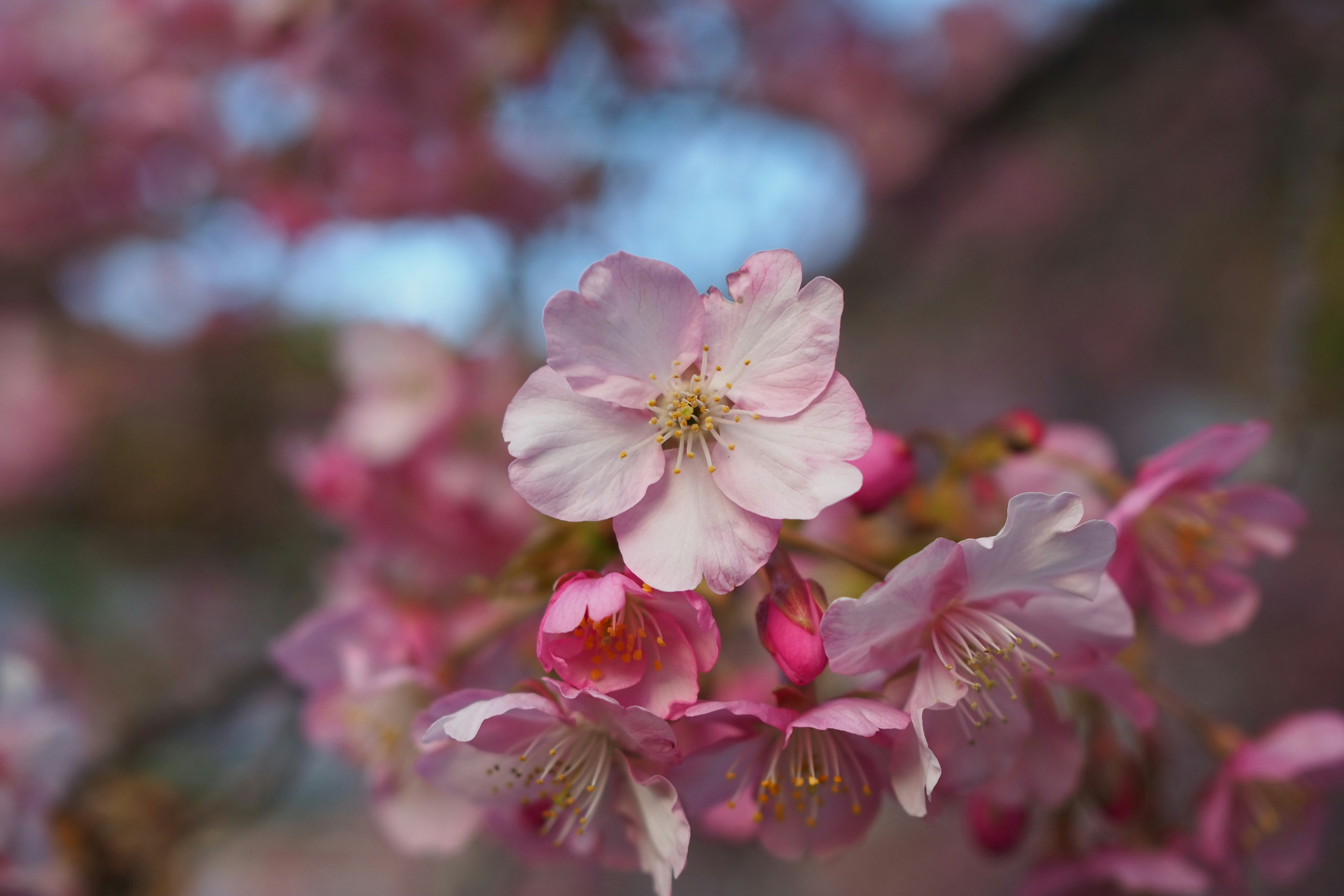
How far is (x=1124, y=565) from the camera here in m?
0.86

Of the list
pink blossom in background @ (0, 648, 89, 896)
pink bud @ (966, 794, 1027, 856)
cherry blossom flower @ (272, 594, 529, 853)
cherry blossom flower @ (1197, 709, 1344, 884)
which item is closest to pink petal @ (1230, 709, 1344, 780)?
cherry blossom flower @ (1197, 709, 1344, 884)

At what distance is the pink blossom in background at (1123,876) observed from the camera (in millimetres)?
942

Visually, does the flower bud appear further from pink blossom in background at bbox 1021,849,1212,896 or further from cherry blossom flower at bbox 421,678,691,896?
pink blossom in background at bbox 1021,849,1212,896

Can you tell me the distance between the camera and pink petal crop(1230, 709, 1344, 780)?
0.92 m

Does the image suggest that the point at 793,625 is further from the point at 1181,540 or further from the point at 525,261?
the point at 525,261

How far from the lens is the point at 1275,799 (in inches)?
39.7

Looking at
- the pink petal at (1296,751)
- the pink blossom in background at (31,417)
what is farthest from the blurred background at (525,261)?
the pink petal at (1296,751)

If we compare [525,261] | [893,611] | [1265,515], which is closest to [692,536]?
[893,611]

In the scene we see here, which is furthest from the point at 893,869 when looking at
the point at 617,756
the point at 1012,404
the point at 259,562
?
the point at 617,756

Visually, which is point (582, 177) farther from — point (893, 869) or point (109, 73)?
point (893, 869)

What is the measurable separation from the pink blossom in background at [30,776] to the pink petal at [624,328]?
92 centimetres

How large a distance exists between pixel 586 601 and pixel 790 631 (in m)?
0.17

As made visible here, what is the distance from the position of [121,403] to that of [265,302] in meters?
1.13

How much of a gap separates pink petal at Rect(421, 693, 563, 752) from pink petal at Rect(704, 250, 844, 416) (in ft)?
1.04
